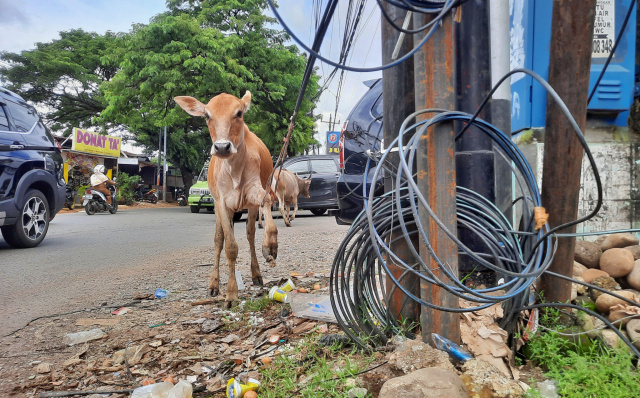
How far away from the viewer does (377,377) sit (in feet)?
6.38

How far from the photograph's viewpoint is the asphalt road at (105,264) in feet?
13.3

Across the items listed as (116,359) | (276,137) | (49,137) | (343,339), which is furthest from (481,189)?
(276,137)

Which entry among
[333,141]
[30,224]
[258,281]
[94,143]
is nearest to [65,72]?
[94,143]

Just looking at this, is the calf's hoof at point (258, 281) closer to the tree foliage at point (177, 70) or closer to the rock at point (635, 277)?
the rock at point (635, 277)

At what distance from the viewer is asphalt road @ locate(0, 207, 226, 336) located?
3.93 m

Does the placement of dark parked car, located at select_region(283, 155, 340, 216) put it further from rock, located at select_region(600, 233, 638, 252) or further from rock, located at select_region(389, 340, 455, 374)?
rock, located at select_region(389, 340, 455, 374)

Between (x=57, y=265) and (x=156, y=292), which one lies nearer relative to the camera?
(x=156, y=292)

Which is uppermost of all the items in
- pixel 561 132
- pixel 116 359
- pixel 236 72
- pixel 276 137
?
pixel 236 72

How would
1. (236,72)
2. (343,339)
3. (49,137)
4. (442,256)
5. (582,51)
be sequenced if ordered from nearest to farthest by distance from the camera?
1. (442,256)
2. (582,51)
3. (343,339)
4. (49,137)
5. (236,72)

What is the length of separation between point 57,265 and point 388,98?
17.3ft

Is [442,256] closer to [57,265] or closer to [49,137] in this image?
[57,265]

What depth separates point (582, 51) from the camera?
2.21m

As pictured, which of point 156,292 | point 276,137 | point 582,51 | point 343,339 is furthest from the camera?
point 276,137

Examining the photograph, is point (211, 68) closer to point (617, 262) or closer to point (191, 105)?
point (191, 105)
